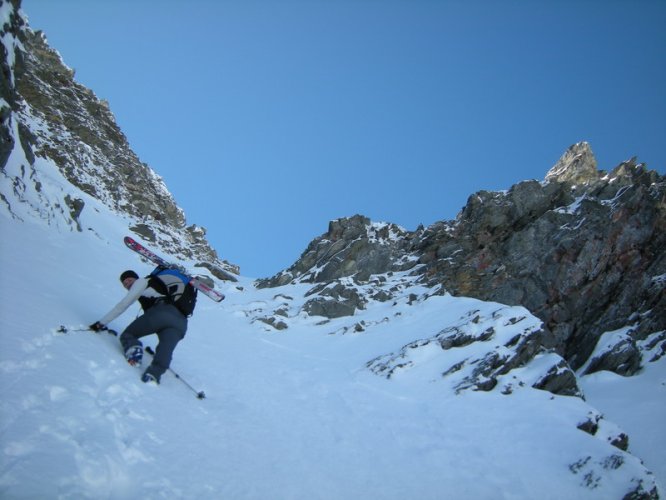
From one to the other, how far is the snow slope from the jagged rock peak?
46.3 m

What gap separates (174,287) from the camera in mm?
8898

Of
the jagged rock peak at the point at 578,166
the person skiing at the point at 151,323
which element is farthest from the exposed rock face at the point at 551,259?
the person skiing at the point at 151,323

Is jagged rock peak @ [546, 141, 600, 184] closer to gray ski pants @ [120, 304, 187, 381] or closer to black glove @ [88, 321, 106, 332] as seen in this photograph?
gray ski pants @ [120, 304, 187, 381]

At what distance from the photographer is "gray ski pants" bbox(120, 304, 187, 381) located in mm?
7749

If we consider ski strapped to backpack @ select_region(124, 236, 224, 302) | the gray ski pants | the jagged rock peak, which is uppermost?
the jagged rock peak

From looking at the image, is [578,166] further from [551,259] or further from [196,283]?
[196,283]

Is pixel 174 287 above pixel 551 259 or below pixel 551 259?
below

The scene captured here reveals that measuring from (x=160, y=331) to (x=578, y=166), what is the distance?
56951 mm

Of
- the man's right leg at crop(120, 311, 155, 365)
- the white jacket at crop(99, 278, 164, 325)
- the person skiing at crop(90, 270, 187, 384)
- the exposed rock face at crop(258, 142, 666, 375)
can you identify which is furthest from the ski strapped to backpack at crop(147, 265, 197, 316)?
the exposed rock face at crop(258, 142, 666, 375)

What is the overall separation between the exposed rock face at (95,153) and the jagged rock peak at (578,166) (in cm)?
3997

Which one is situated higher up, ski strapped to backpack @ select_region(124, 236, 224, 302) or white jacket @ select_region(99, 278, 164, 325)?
ski strapped to backpack @ select_region(124, 236, 224, 302)

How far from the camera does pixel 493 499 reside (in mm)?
7410

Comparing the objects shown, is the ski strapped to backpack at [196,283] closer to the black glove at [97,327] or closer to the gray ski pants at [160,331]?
the gray ski pants at [160,331]

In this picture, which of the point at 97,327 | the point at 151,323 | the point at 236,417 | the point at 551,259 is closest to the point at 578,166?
the point at 551,259
